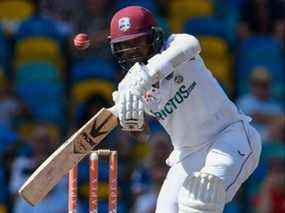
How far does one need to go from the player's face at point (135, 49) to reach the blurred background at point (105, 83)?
2.47 metres

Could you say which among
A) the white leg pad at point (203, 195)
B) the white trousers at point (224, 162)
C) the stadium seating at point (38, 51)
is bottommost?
the white leg pad at point (203, 195)

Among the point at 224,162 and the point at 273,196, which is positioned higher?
the point at 224,162

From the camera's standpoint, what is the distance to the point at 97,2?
9266 mm

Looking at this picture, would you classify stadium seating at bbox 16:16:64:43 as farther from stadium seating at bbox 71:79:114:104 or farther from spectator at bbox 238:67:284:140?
spectator at bbox 238:67:284:140

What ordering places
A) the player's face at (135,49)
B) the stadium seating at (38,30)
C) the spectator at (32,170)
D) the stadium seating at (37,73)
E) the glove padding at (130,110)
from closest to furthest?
the glove padding at (130,110), the player's face at (135,49), the spectator at (32,170), the stadium seating at (37,73), the stadium seating at (38,30)

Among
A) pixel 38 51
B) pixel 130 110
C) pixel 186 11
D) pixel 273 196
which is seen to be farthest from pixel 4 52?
pixel 130 110

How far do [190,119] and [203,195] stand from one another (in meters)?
0.37

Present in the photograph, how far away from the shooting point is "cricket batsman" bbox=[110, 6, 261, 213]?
17.5 feet

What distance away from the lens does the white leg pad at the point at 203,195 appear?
5316mm

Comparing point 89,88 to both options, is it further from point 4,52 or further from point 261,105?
point 261,105

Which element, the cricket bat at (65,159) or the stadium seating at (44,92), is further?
the stadium seating at (44,92)

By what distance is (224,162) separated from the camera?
5.39m

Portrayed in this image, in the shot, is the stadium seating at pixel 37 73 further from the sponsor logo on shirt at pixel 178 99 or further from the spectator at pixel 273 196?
the sponsor logo on shirt at pixel 178 99

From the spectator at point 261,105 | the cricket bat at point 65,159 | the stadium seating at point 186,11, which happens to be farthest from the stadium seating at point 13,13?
the cricket bat at point 65,159
